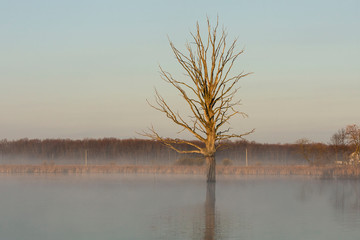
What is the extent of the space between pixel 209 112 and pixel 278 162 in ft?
81.5

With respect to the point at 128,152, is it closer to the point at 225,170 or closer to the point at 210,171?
the point at 225,170

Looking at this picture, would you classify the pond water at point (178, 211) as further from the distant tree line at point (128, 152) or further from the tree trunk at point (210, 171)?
the distant tree line at point (128, 152)

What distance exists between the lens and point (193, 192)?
22.4 metres

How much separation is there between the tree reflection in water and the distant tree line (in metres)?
24.4

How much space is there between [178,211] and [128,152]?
3461 cm

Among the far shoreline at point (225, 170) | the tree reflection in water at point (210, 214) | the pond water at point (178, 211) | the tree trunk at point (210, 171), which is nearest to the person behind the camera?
the tree reflection in water at point (210, 214)

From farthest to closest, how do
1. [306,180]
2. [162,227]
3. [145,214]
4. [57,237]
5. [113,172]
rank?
[113,172] → [306,180] → [145,214] → [162,227] → [57,237]

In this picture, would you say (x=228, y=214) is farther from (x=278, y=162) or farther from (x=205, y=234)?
(x=278, y=162)

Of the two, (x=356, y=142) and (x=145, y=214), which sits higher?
(x=356, y=142)

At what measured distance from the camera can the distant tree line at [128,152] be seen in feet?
158

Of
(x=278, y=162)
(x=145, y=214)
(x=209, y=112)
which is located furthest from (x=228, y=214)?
(x=278, y=162)

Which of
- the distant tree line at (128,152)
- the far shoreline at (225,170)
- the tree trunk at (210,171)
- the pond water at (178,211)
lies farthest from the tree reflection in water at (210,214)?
the distant tree line at (128,152)

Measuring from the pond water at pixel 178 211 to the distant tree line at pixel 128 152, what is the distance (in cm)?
A: 2146

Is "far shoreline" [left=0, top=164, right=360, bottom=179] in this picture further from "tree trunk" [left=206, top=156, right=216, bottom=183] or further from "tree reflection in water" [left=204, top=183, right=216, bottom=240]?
"tree reflection in water" [left=204, top=183, right=216, bottom=240]
